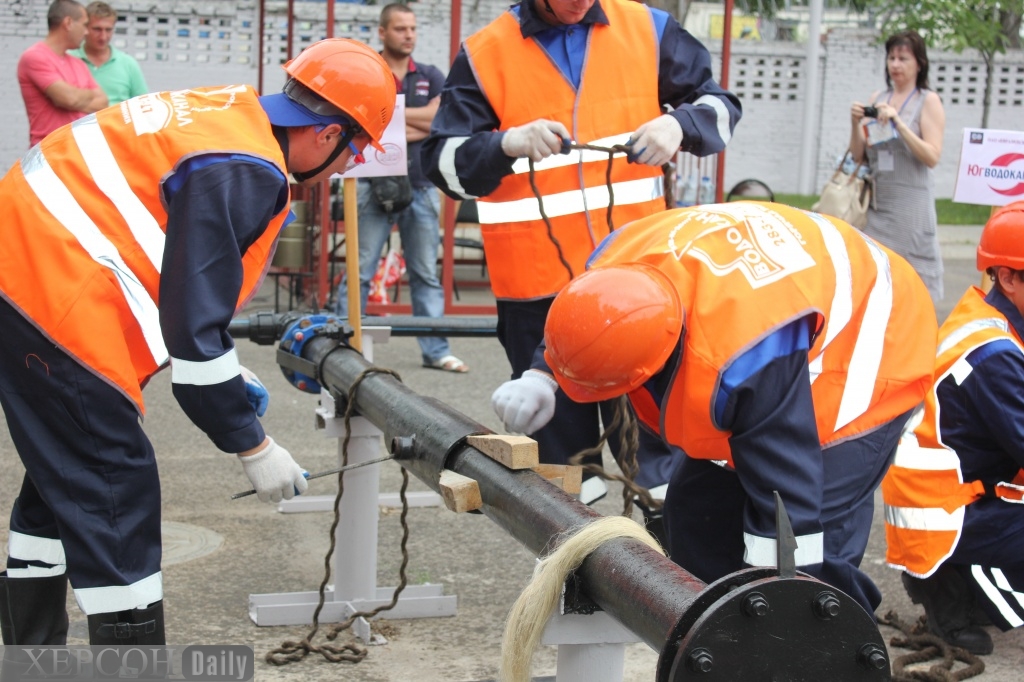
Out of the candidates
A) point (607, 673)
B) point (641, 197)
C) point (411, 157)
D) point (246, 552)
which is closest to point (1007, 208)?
point (641, 197)

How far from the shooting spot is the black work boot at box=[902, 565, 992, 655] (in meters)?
3.92

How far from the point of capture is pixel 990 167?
20.5 feet

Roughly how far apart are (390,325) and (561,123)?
1027 mm

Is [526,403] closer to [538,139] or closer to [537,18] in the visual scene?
[538,139]

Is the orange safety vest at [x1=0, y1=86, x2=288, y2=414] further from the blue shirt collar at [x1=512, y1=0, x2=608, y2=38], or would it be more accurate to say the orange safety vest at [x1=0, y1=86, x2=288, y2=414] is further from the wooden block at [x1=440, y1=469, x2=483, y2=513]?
the blue shirt collar at [x1=512, y1=0, x2=608, y2=38]

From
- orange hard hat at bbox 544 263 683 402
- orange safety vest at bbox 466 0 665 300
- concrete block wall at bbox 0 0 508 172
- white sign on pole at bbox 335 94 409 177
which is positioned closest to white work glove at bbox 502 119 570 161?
orange safety vest at bbox 466 0 665 300

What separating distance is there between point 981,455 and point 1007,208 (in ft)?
2.44

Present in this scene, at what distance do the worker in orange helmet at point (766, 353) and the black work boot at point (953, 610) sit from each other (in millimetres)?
982

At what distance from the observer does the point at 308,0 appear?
15.6 metres

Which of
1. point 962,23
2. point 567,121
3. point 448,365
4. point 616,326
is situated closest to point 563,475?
point 616,326

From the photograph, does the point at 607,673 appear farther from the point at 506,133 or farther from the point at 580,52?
the point at 580,52

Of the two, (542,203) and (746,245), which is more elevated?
(746,245)

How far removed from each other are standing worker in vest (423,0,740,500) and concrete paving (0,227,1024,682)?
632mm

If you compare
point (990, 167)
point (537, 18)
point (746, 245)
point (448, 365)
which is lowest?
point (448, 365)
